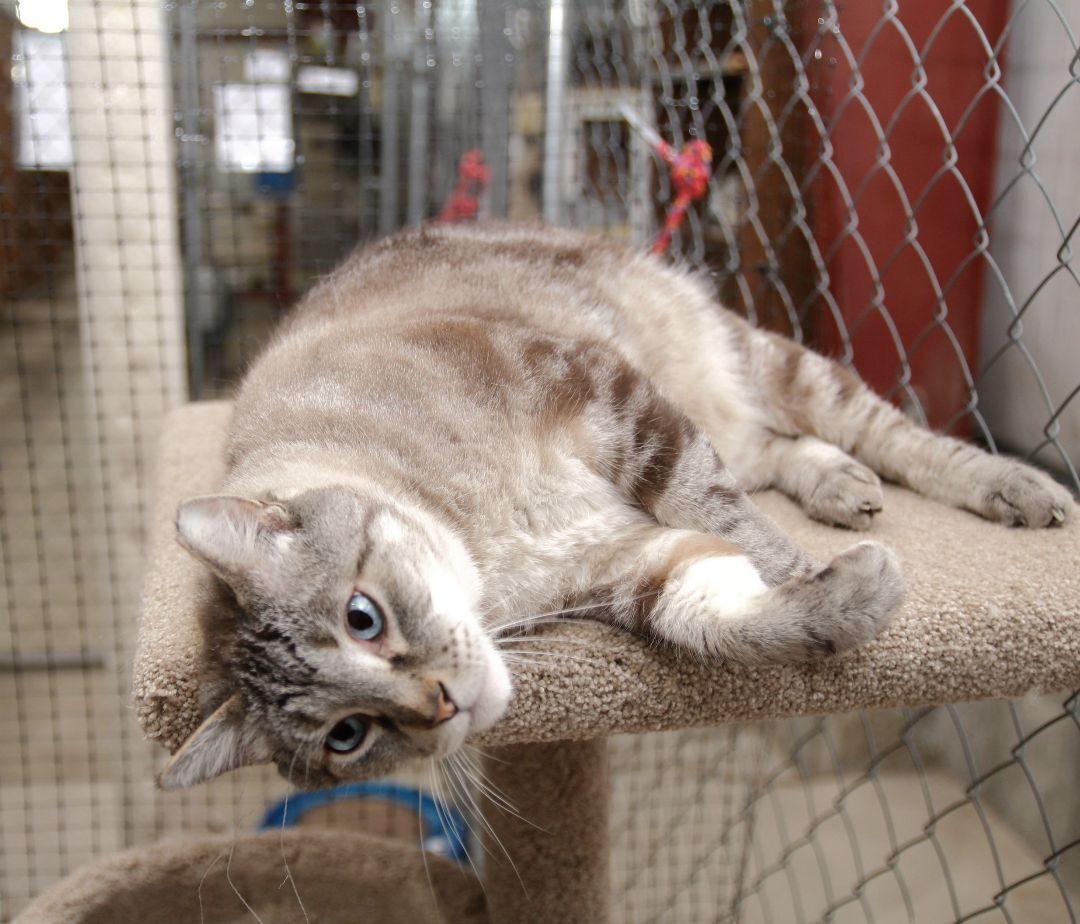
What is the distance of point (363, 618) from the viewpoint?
967 mm

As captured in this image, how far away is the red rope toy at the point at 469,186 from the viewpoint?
8.58ft

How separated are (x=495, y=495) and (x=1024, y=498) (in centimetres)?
72

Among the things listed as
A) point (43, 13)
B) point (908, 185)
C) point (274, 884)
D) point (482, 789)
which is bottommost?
point (274, 884)

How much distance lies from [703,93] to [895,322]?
0.90 metres

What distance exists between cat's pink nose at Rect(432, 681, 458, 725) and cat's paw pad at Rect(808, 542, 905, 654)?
35 centimetres

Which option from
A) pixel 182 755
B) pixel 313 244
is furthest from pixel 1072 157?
pixel 313 244

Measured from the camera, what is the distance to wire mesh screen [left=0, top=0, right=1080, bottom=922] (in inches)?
65.9

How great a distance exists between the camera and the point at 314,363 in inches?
50.4

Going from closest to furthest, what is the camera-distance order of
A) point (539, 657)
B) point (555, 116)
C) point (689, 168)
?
point (539, 657)
point (689, 168)
point (555, 116)

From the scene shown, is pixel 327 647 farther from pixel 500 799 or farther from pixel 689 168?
pixel 689 168

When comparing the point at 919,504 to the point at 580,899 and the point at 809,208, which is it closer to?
the point at 580,899

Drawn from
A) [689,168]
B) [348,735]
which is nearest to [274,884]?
[348,735]

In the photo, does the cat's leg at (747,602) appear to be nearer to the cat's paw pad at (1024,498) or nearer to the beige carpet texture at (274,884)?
the cat's paw pad at (1024,498)

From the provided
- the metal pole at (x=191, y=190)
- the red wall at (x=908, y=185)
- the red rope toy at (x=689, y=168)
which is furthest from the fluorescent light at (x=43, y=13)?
the red wall at (x=908, y=185)
